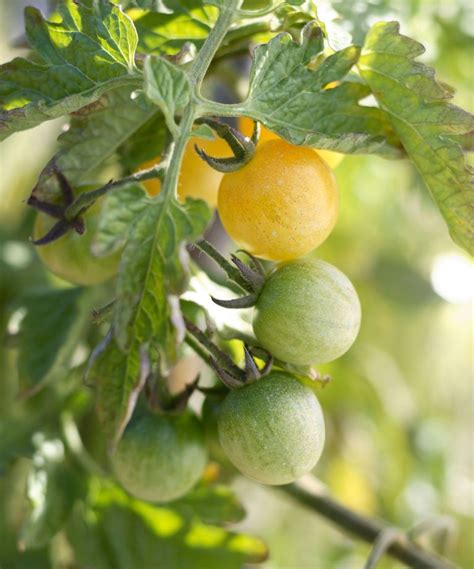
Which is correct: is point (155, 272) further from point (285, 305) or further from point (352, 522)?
point (352, 522)

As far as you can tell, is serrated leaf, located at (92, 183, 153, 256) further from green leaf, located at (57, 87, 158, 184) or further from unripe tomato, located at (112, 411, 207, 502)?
unripe tomato, located at (112, 411, 207, 502)

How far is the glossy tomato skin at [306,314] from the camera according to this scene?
2.67ft

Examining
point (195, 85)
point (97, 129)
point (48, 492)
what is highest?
point (195, 85)

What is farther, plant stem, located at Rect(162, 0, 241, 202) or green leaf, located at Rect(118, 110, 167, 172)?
green leaf, located at Rect(118, 110, 167, 172)

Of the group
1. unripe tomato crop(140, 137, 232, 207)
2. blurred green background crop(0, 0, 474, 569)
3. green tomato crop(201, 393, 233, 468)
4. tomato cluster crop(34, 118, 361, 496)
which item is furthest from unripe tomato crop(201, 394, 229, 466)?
blurred green background crop(0, 0, 474, 569)

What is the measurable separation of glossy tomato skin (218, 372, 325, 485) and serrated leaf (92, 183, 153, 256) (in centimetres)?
24

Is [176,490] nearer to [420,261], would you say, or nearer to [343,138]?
[343,138]

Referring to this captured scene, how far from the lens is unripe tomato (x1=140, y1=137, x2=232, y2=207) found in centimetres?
96

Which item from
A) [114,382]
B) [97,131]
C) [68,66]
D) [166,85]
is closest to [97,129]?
[97,131]

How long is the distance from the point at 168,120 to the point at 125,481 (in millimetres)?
491

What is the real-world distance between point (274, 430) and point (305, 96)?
1.16ft

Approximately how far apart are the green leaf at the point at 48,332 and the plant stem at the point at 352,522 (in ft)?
1.34

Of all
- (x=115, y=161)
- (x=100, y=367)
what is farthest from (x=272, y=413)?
(x=115, y=161)

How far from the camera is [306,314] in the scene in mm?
816
